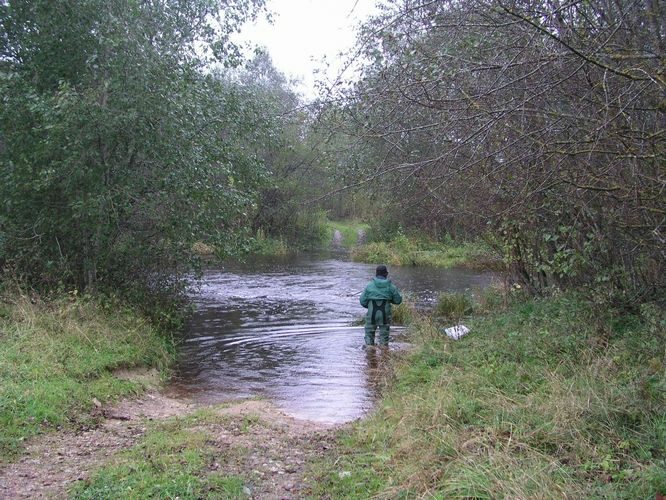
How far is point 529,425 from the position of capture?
4.94 meters

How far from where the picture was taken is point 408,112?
7.11 metres

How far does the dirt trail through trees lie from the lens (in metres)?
4.85

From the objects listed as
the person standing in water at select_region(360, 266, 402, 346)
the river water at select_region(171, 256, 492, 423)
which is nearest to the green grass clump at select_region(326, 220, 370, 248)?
the river water at select_region(171, 256, 492, 423)

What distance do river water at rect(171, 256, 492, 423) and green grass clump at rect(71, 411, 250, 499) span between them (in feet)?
6.49

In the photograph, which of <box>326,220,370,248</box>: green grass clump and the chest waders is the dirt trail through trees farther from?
<box>326,220,370,248</box>: green grass clump

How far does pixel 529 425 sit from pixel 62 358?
6.08 m

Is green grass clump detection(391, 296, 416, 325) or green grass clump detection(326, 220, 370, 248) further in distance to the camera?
green grass clump detection(326, 220, 370, 248)

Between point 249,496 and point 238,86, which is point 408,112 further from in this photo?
point 238,86

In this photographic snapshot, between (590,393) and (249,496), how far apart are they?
3.04 metres

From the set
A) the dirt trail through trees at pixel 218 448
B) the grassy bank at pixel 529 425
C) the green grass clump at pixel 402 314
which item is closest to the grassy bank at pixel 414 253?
the green grass clump at pixel 402 314

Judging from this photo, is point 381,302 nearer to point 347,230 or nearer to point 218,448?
point 218,448

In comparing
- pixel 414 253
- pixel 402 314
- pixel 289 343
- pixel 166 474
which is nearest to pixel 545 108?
pixel 166 474

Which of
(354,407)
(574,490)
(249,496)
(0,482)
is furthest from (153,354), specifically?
(574,490)

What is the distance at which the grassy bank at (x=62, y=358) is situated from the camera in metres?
6.24
